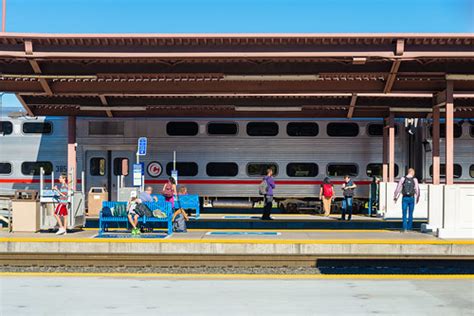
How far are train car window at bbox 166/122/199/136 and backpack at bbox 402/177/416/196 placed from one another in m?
9.70

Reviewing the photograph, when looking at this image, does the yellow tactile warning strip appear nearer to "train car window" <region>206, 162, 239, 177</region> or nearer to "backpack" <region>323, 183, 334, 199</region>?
"backpack" <region>323, 183, 334, 199</region>

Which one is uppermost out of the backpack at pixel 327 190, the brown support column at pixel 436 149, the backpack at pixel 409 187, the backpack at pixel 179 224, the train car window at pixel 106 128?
the train car window at pixel 106 128

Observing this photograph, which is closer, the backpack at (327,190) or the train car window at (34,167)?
the backpack at (327,190)

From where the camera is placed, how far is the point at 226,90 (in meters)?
17.1

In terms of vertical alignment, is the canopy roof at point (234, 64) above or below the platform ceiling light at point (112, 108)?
above

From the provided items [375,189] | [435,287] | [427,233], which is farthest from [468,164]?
[435,287]

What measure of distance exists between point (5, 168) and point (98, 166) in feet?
12.1

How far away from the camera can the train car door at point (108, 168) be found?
23344 millimetres

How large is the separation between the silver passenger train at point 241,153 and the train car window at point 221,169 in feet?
0.13

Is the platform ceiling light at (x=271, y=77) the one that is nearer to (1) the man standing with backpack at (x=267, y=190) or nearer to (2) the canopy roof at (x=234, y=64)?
(2) the canopy roof at (x=234, y=64)

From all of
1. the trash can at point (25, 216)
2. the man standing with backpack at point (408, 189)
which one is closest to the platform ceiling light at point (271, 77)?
the man standing with backpack at point (408, 189)

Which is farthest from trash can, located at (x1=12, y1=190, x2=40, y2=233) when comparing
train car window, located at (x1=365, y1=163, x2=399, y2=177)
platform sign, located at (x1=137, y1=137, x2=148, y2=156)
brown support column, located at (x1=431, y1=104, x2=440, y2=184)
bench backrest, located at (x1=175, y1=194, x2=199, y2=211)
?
train car window, located at (x1=365, y1=163, x2=399, y2=177)

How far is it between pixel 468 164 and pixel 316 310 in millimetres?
18682

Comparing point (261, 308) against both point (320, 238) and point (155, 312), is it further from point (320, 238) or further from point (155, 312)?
point (320, 238)
